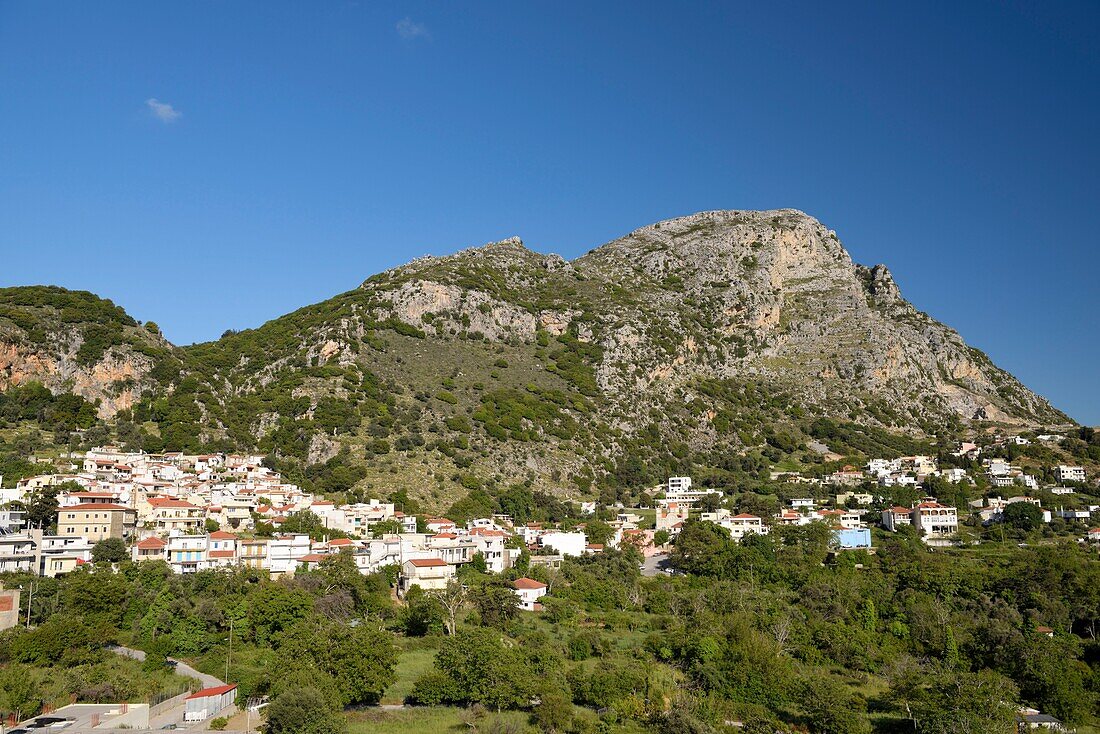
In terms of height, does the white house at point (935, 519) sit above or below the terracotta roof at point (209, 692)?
above

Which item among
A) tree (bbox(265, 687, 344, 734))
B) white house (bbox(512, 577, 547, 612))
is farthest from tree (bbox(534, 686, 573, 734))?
white house (bbox(512, 577, 547, 612))

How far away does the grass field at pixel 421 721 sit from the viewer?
95.8 ft

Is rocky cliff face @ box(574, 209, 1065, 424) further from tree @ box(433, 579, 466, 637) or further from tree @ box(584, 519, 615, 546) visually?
tree @ box(433, 579, 466, 637)

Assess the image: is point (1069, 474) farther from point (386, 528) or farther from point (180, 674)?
point (180, 674)

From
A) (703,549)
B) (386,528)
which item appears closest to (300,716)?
(386,528)

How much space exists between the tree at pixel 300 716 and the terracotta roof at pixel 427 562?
2104 cm

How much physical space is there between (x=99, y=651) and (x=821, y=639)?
31713 mm

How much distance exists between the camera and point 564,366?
10656 centimetres

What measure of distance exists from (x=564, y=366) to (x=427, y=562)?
192 feet

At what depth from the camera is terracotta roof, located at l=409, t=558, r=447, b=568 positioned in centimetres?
4934

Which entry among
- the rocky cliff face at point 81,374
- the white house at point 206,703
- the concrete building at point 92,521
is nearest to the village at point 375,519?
the concrete building at point 92,521

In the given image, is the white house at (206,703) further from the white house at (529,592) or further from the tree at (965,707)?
the tree at (965,707)

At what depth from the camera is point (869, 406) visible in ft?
362

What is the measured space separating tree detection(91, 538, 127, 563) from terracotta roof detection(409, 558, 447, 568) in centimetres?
1527
